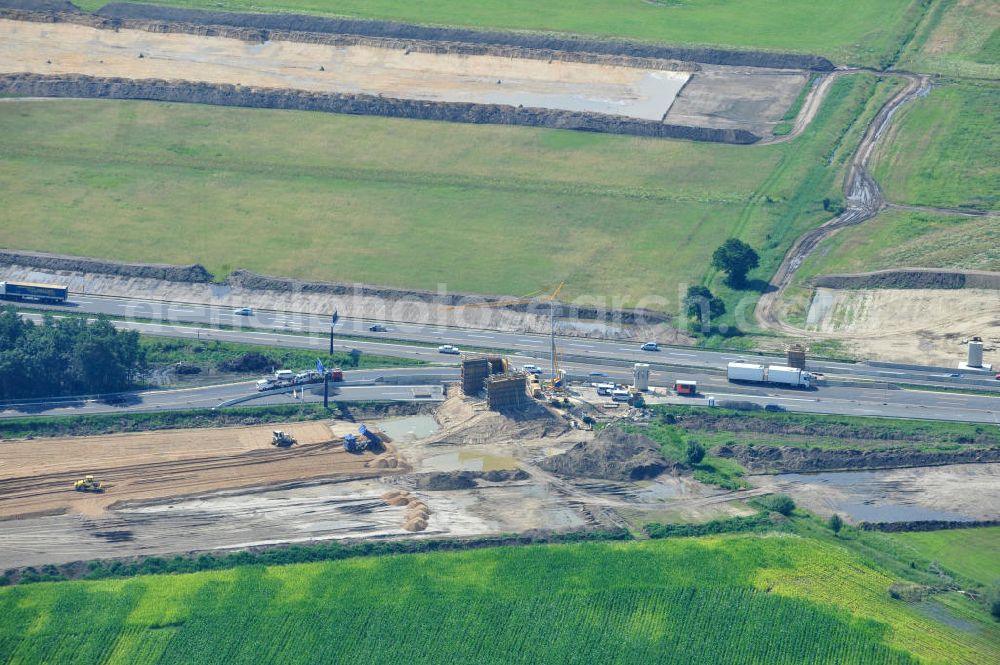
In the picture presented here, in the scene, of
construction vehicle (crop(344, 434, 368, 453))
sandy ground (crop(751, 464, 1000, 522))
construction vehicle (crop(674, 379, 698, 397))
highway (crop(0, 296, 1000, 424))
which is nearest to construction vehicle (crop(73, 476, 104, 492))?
highway (crop(0, 296, 1000, 424))

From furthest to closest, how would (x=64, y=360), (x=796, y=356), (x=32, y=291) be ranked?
(x=32, y=291) → (x=796, y=356) → (x=64, y=360)

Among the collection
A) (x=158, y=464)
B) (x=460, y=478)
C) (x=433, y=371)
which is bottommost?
(x=158, y=464)

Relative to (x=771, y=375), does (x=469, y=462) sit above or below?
below

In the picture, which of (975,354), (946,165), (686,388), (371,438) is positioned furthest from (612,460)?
(946,165)

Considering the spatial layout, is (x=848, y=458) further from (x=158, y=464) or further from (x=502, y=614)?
(x=158, y=464)

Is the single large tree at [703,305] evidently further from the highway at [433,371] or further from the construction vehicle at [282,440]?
the construction vehicle at [282,440]

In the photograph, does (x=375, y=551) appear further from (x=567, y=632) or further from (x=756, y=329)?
(x=756, y=329)

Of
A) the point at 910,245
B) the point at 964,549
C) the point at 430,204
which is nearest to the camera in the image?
the point at 964,549
